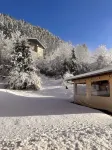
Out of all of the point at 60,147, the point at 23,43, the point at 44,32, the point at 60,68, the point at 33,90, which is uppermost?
the point at 44,32

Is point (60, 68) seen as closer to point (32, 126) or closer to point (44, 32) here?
point (32, 126)

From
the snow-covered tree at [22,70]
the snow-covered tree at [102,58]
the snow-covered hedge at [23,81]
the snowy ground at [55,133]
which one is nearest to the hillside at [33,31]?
the snow-covered tree at [102,58]

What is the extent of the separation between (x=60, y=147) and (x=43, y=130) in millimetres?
1892

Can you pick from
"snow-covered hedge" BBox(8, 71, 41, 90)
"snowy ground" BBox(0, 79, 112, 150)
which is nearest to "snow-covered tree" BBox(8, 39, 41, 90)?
"snow-covered hedge" BBox(8, 71, 41, 90)

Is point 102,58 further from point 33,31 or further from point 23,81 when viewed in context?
point 33,31

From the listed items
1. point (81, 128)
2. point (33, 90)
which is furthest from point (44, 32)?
point (81, 128)

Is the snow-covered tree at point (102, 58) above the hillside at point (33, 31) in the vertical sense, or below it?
below

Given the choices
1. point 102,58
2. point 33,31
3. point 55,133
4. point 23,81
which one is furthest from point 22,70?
point 33,31

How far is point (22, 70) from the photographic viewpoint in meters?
27.9

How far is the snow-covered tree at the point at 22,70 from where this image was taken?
86.6ft

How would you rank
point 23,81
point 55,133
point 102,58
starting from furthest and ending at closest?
1. point 102,58
2. point 23,81
3. point 55,133

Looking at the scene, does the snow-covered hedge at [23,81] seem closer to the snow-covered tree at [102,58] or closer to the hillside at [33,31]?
the snow-covered tree at [102,58]

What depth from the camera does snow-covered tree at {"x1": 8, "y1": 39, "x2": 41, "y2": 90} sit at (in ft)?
86.6

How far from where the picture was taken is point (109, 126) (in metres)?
8.56
